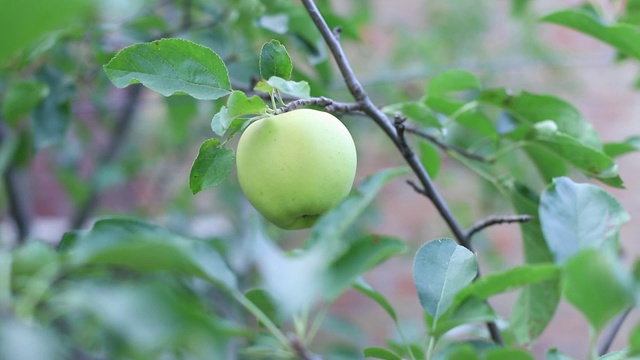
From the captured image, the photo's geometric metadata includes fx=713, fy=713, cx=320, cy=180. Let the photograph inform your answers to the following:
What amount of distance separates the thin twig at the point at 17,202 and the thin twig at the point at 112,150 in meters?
0.13

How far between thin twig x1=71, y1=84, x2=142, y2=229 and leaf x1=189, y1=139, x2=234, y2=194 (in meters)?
0.73

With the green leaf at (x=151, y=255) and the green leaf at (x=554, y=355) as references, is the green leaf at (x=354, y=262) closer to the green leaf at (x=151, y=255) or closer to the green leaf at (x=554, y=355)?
the green leaf at (x=151, y=255)

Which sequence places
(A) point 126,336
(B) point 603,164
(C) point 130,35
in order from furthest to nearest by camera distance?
1. (C) point 130,35
2. (B) point 603,164
3. (A) point 126,336

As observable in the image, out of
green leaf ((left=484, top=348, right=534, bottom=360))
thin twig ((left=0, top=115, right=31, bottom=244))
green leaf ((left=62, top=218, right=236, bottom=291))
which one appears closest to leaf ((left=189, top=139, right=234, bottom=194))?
green leaf ((left=62, top=218, right=236, bottom=291))

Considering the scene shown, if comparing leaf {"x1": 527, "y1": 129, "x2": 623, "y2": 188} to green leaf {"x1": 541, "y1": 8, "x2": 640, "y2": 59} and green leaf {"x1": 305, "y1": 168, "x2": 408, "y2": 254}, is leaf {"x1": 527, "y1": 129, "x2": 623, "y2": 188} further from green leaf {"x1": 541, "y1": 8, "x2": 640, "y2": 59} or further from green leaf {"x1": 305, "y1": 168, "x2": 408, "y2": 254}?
green leaf {"x1": 305, "y1": 168, "x2": 408, "y2": 254}

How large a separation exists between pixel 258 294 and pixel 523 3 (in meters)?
0.74

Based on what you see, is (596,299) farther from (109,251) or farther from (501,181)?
(501,181)

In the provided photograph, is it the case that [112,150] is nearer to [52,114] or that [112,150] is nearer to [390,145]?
[52,114]

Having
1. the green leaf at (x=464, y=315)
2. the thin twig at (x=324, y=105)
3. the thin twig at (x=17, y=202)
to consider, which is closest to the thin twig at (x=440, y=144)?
the thin twig at (x=324, y=105)

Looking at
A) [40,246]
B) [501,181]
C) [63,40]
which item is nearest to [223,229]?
[63,40]

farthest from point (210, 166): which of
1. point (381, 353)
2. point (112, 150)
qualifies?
point (112, 150)

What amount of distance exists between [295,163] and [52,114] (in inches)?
19.4

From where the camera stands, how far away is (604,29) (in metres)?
0.67

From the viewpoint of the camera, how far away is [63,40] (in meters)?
0.90
